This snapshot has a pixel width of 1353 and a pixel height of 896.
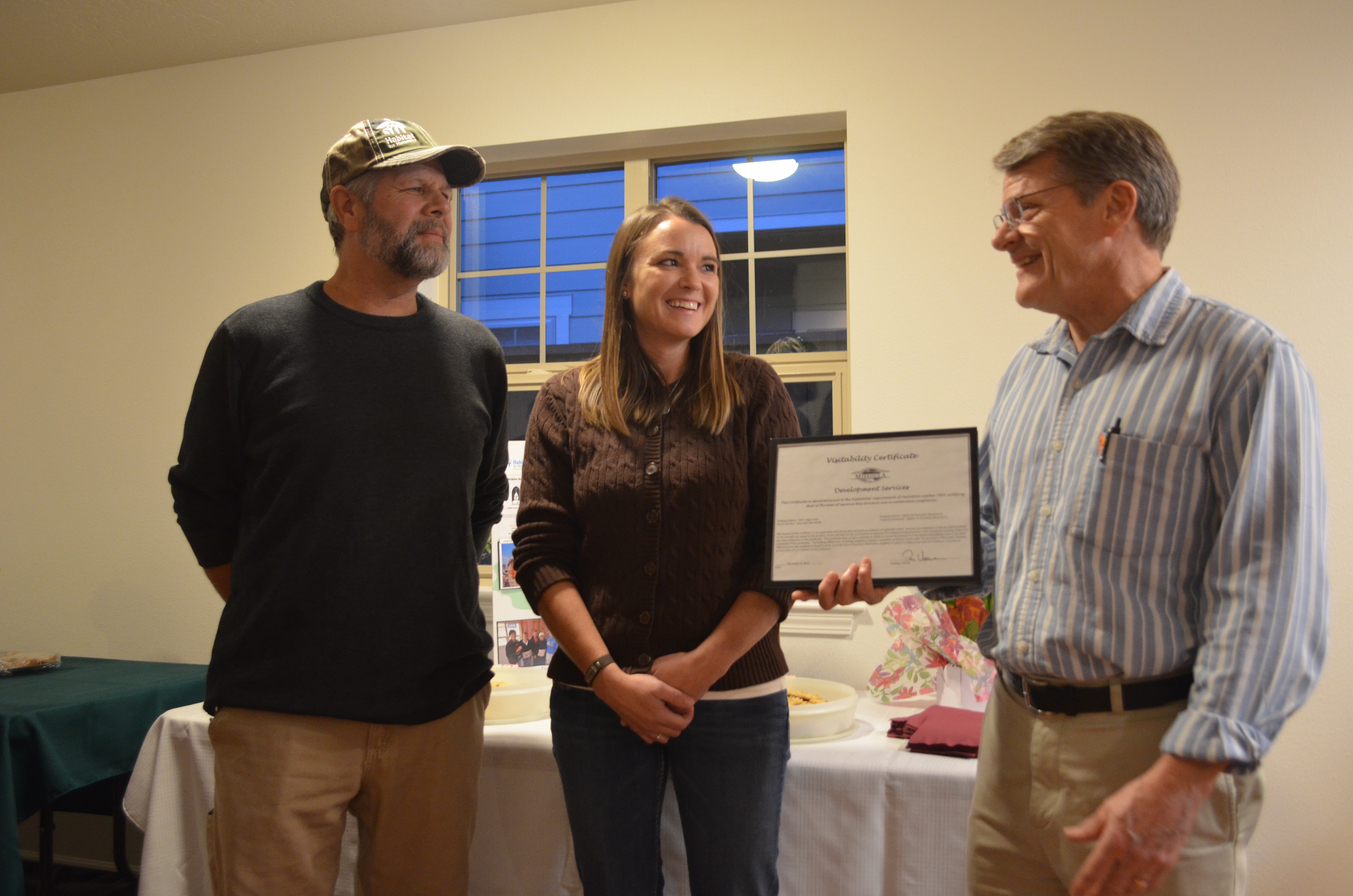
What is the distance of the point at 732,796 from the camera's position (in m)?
1.45

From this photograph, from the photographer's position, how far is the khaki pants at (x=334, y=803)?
4.80ft

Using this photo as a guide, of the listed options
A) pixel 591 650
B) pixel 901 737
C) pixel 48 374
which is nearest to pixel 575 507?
pixel 591 650

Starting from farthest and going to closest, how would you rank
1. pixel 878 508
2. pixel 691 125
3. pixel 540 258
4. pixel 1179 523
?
pixel 540 258, pixel 691 125, pixel 878 508, pixel 1179 523

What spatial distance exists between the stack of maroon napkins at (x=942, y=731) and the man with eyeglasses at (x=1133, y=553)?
640mm

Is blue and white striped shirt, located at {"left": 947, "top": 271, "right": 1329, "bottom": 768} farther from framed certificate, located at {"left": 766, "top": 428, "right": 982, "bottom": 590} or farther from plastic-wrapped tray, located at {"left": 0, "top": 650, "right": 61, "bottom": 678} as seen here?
plastic-wrapped tray, located at {"left": 0, "top": 650, "right": 61, "bottom": 678}

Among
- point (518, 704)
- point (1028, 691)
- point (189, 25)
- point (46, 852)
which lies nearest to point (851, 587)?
point (1028, 691)

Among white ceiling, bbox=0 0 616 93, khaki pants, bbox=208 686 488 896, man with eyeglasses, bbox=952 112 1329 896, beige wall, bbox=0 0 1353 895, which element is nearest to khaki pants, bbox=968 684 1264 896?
man with eyeglasses, bbox=952 112 1329 896

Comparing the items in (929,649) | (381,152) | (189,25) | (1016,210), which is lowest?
(929,649)

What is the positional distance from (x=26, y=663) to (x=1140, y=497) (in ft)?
10.7

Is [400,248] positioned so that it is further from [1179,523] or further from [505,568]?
[1179,523]

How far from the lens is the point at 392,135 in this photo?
1681 mm

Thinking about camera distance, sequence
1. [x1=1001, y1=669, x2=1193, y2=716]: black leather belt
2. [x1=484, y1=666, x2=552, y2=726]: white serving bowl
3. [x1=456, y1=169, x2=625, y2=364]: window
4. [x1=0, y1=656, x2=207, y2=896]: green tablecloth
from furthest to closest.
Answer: [x1=456, y1=169, x2=625, y2=364]: window, [x1=0, y1=656, x2=207, y2=896]: green tablecloth, [x1=484, y1=666, x2=552, y2=726]: white serving bowl, [x1=1001, y1=669, x2=1193, y2=716]: black leather belt

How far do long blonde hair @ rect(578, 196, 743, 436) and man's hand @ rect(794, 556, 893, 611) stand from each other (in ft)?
1.18

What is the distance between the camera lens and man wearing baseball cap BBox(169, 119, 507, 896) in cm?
148
